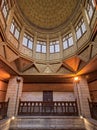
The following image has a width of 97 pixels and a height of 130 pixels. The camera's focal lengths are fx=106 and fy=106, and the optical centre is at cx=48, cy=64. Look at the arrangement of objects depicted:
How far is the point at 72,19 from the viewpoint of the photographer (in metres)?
10.3

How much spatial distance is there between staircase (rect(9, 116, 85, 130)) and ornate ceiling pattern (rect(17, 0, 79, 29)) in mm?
9055

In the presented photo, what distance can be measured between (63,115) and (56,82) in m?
4.25

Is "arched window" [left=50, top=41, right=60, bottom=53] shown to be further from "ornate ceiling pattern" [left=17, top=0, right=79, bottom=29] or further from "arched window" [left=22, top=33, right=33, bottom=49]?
"arched window" [left=22, top=33, right=33, bottom=49]

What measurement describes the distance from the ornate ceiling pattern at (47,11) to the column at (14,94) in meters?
6.31

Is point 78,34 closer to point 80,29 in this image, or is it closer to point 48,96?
point 80,29

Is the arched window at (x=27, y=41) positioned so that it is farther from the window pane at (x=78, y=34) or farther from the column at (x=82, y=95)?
the column at (x=82, y=95)

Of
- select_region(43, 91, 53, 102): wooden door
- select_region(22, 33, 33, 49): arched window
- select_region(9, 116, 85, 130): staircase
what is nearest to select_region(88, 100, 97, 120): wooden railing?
select_region(9, 116, 85, 130): staircase

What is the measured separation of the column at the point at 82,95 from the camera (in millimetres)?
7886

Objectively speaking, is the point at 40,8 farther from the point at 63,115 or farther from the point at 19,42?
the point at 63,115

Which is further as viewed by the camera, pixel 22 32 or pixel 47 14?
pixel 47 14

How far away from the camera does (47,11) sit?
1086cm

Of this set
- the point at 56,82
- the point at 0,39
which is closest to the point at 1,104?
the point at 0,39

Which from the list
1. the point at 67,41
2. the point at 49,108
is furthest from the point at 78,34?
the point at 49,108

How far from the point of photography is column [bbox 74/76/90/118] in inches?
310
